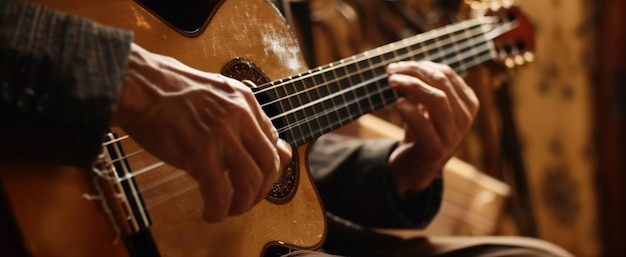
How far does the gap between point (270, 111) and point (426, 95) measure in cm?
30

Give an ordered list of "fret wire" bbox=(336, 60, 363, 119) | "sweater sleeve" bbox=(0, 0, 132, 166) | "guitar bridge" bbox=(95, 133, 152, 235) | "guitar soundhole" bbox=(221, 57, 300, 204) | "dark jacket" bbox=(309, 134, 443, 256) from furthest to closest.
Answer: "dark jacket" bbox=(309, 134, 443, 256) < "fret wire" bbox=(336, 60, 363, 119) < "guitar soundhole" bbox=(221, 57, 300, 204) < "guitar bridge" bbox=(95, 133, 152, 235) < "sweater sleeve" bbox=(0, 0, 132, 166)

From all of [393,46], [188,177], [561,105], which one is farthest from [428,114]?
[561,105]

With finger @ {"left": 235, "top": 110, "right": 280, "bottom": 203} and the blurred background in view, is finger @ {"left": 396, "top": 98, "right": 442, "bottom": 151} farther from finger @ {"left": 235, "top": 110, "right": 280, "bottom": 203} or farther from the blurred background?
the blurred background

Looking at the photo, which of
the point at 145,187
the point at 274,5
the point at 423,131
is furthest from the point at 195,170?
the point at 423,131

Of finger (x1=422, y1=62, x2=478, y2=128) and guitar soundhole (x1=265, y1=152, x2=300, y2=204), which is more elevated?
guitar soundhole (x1=265, y1=152, x2=300, y2=204)

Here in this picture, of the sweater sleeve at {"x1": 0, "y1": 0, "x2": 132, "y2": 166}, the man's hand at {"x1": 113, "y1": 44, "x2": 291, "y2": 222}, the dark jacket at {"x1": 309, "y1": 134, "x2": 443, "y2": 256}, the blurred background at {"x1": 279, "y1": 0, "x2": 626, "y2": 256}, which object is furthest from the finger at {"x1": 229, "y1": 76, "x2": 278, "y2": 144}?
the blurred background at {"x1": 279, "y1": 0, "x2": 626, "y2": 256}

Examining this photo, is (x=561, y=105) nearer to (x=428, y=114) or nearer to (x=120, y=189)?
(x=428, y=114)

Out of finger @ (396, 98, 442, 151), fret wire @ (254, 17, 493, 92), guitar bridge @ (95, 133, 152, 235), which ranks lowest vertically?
finger @ (396, 98, 442, 151)

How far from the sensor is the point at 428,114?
0.95 meters

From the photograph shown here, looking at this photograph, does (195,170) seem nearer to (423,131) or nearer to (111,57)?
(111,57)

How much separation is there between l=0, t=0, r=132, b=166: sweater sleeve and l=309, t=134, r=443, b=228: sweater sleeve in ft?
1.85

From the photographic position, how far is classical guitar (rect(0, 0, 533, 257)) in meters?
0.54

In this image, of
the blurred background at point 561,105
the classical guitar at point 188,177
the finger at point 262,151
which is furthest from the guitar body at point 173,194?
the blurred background at point 561,105

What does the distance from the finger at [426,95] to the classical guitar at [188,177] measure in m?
0.02
